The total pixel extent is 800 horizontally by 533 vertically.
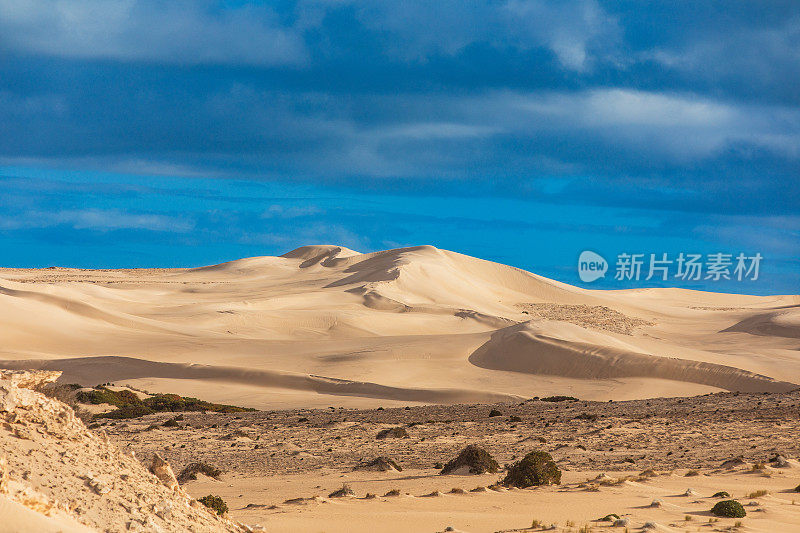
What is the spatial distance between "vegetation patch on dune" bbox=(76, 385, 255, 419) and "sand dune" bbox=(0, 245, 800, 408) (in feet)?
8.29

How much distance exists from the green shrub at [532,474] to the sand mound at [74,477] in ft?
26.0

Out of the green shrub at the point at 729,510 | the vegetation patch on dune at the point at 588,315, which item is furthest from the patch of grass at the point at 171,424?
the vegetation patch on dune at the point at 588,315

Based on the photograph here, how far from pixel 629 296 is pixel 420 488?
83.6 meters

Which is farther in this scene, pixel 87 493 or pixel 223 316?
pixel 223 316

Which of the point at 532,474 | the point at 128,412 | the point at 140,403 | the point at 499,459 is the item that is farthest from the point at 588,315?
the point at 532,474

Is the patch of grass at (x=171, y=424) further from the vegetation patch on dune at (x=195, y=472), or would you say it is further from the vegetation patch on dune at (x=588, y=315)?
the vegetation patch on dune at (x=588, y=315)

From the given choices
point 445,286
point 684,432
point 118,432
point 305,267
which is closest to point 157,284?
point 305,267

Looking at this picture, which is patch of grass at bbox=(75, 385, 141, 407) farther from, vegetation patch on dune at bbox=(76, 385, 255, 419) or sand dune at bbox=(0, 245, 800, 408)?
sand dune at bbox=(0, 245, 800, 408)

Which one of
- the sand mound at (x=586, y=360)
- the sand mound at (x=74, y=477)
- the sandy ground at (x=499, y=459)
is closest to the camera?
the sand mound at (x=74, y=477)

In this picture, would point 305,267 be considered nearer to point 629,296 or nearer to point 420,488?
point 629,296

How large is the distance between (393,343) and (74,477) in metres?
42.9

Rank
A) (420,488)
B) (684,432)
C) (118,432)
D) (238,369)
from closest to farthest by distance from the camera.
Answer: (420,488) < (684,432) < (118,432) < (238,369)

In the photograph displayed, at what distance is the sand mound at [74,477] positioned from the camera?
6824mm

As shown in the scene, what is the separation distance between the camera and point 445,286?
273 ft
